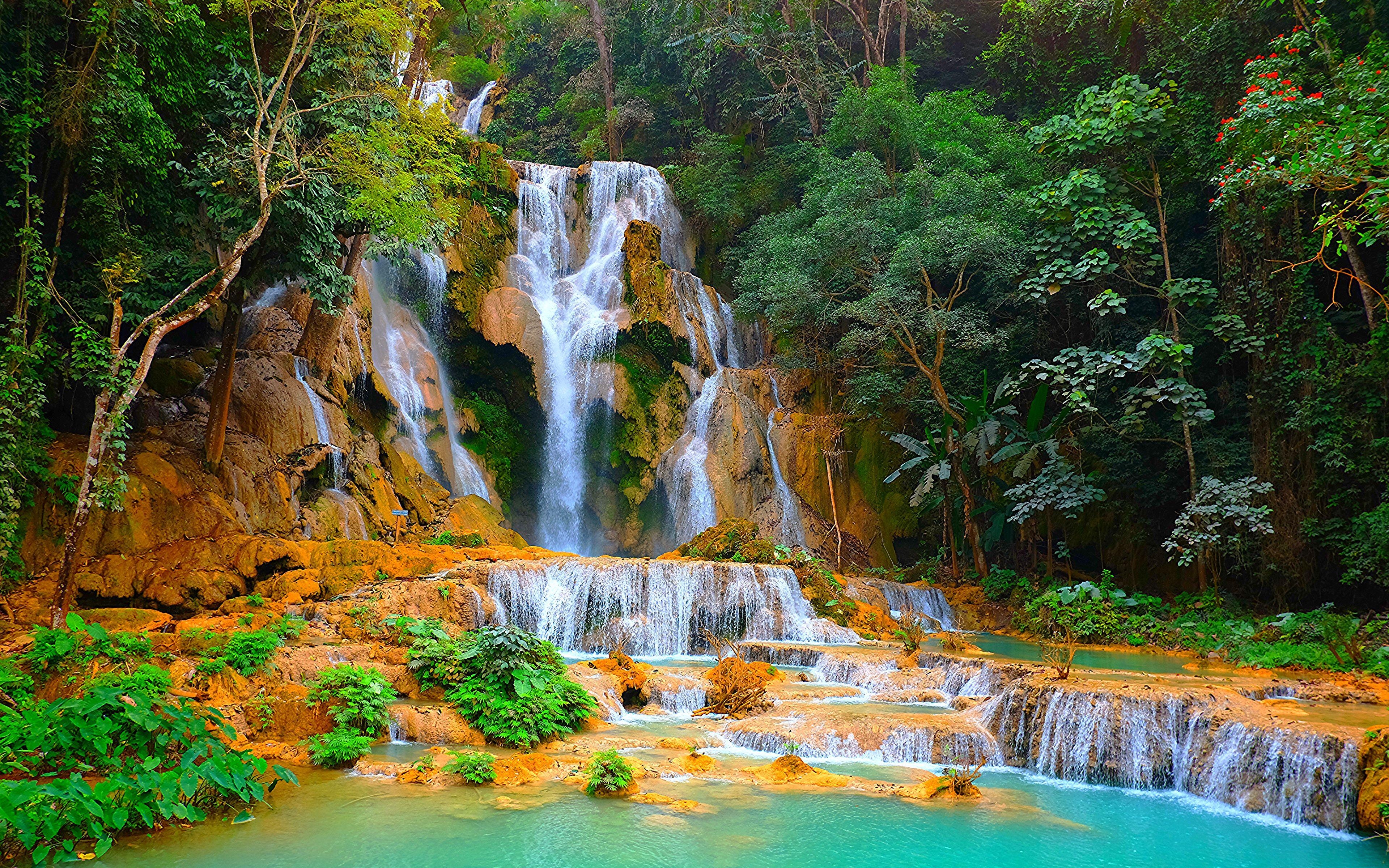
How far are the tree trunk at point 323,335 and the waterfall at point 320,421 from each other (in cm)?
27

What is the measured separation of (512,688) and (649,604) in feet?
16.3

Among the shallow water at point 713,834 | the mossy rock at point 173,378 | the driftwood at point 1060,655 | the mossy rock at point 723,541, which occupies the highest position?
the mossy rock at point 173,378

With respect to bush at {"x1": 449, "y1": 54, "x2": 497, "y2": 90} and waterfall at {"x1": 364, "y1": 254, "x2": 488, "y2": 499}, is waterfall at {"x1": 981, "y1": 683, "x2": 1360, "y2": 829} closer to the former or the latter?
waterfall at {"x1": 364, "y1": 254, "x2": 488, "y2": 499}

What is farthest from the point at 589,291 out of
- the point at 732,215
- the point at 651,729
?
the point at 651,729

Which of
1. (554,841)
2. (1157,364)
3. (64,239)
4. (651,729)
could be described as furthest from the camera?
(1157,364)

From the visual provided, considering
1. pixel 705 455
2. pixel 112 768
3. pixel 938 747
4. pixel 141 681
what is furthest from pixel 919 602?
pixel 112 768

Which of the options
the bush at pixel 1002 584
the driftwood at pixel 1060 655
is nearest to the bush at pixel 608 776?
the driftwood at pixel 1060 655

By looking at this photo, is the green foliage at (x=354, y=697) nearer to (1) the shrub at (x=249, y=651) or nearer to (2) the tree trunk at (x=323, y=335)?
(1) the shrub at (x=249, y=651)

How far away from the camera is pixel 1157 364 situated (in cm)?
1366

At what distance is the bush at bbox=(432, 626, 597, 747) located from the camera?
7.80 m

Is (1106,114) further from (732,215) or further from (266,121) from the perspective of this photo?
(266,121)

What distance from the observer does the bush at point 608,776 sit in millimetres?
6293

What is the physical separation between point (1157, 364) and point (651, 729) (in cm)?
1041

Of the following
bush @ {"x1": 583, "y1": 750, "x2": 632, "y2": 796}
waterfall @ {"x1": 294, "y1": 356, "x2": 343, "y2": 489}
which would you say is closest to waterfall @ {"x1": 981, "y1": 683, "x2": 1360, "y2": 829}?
bush @ {"x1": 583, "y1": 750, "x2": 632, "y2": 796}
